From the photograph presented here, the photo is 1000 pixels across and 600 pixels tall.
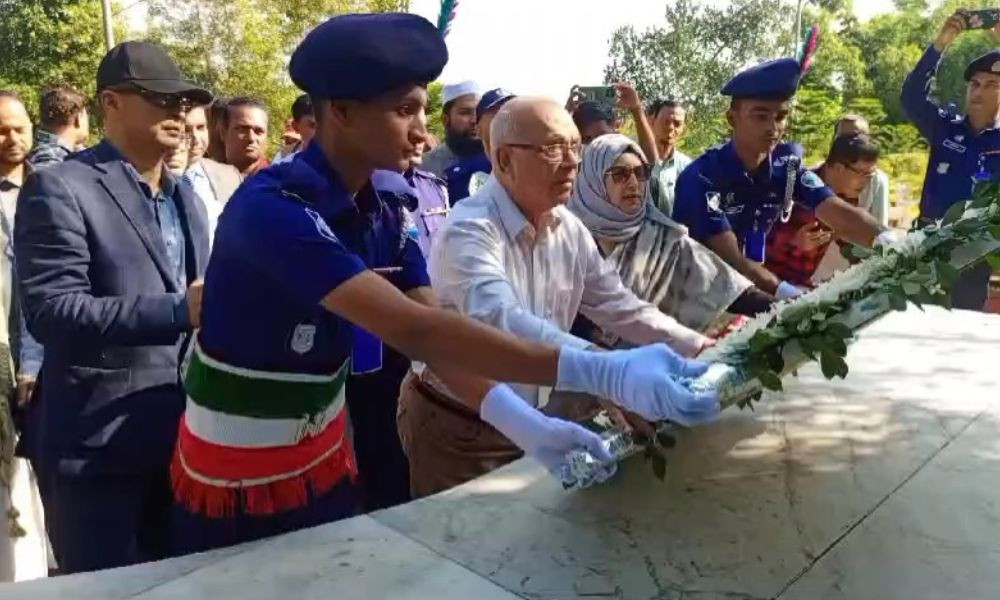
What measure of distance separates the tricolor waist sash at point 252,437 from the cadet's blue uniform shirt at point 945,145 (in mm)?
4592

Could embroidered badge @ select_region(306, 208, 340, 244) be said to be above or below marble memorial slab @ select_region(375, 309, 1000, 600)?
above

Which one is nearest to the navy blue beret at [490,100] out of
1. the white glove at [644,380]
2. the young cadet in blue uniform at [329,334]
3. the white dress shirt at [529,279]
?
the white dress shirt at [529,279]

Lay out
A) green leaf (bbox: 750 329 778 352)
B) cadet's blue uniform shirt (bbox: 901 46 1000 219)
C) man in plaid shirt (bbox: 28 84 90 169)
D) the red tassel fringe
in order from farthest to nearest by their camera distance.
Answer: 1. cadet's blue uniform shirt (bbox: 901 46 1000 219)
2. man in plaid shirt (bbox: 28 84 90 169)
3. the red tassel fringe
4. green leaf (bbox: 750 329 778 352)

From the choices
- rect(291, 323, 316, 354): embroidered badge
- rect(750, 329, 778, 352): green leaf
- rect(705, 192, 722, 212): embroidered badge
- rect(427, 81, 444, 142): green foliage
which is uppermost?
rect(750, 329, 778, 352): green leaf

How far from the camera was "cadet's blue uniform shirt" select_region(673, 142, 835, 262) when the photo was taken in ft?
11.2

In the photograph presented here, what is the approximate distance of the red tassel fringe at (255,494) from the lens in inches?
73.9

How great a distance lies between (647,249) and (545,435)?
1.34 metres

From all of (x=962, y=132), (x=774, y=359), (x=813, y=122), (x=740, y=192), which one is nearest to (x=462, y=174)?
(x=740, y=192)

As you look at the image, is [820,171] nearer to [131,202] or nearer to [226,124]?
[226,124]

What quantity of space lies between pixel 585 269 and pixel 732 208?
1160 millimetres

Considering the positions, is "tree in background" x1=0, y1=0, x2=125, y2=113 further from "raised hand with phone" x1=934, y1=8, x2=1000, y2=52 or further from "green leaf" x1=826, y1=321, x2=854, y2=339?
"green leaf" x1=826, y1=321, x2=854, y2=339

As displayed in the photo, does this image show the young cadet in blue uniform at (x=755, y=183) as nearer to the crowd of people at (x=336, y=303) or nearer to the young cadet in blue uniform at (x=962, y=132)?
the crowd of people at (x=336, y=303)

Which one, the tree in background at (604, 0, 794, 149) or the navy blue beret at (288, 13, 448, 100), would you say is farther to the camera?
the tree in background at (604, 0, 794, 149)

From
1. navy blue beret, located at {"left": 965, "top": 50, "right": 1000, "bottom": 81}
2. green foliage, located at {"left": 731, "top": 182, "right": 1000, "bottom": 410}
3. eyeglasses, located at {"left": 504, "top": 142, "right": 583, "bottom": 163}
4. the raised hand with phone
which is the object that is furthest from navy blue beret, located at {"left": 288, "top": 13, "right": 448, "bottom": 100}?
navy blue beret, located at {"left": 965, "top": 50, "right": 1000, "bottom": 81}
